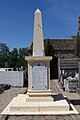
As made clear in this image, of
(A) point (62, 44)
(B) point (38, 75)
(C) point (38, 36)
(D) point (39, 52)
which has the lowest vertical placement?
(B) point (38, 75)

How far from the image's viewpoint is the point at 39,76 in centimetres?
1288

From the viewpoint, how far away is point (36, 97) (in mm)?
12836

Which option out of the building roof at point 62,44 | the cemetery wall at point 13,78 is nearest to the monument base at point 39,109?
the cemetery wall at point 13,78

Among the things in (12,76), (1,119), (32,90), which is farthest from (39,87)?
(12,76)

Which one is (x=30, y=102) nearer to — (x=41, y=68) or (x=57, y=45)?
(x=41, y=68)

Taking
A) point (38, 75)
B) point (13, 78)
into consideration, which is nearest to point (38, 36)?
point (38, 75)

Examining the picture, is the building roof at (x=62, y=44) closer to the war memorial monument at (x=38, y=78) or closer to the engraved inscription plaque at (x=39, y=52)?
the war memorial monument at (x=38, y=78)

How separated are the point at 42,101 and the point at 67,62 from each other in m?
24.6

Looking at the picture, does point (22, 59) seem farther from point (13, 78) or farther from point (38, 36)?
point (38, 36)

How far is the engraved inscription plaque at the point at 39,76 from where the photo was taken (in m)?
12.9

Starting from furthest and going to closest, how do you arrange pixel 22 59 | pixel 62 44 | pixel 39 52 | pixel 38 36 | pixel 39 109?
pixel 22 59 < pixel 62 44 < pixel 38 36 < pixel 39 52 < pixel 39 109

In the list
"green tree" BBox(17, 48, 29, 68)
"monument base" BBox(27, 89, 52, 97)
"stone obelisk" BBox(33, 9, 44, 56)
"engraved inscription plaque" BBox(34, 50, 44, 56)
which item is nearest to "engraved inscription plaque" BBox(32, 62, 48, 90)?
→ "monument base" BBox(27, 89, 52, 97)

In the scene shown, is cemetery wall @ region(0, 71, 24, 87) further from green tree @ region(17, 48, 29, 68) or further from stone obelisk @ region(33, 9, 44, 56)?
green tree @ region(17, 48, 29, 68)

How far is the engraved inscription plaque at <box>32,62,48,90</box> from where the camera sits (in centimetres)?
1289
